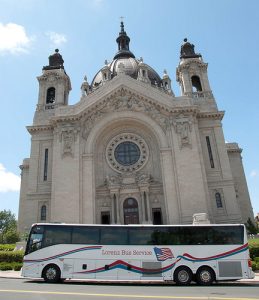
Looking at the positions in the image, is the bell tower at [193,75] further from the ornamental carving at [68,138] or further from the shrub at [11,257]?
the shrub at [11,257]

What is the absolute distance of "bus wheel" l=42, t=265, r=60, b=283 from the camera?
15.0m

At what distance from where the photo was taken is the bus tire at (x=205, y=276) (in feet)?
47.5

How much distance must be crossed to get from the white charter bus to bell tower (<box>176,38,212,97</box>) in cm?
2745

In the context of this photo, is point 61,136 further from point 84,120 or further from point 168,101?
point 168,101

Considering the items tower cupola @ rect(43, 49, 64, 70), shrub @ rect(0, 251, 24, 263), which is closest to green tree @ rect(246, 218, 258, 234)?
shrub @ rect(0, 251, 24, 263)

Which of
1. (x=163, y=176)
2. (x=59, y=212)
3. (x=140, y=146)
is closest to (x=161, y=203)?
(x=163, y=176)

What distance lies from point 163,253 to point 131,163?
20363 mm

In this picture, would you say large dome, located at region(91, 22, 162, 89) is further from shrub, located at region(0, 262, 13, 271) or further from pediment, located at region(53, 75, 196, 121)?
shrub, located at region(0, 262, 13, 271)

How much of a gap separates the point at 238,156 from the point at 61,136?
77.1ft

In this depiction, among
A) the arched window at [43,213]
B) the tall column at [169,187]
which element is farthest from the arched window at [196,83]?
the arched window at [43,213]

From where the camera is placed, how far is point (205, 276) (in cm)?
1459

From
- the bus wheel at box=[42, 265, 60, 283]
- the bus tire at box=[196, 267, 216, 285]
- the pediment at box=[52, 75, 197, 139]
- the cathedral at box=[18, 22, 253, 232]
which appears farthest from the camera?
the pediment at box=[52, 75, 197, 139]

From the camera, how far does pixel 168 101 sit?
35062 mm

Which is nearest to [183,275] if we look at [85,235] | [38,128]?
[85,235]
